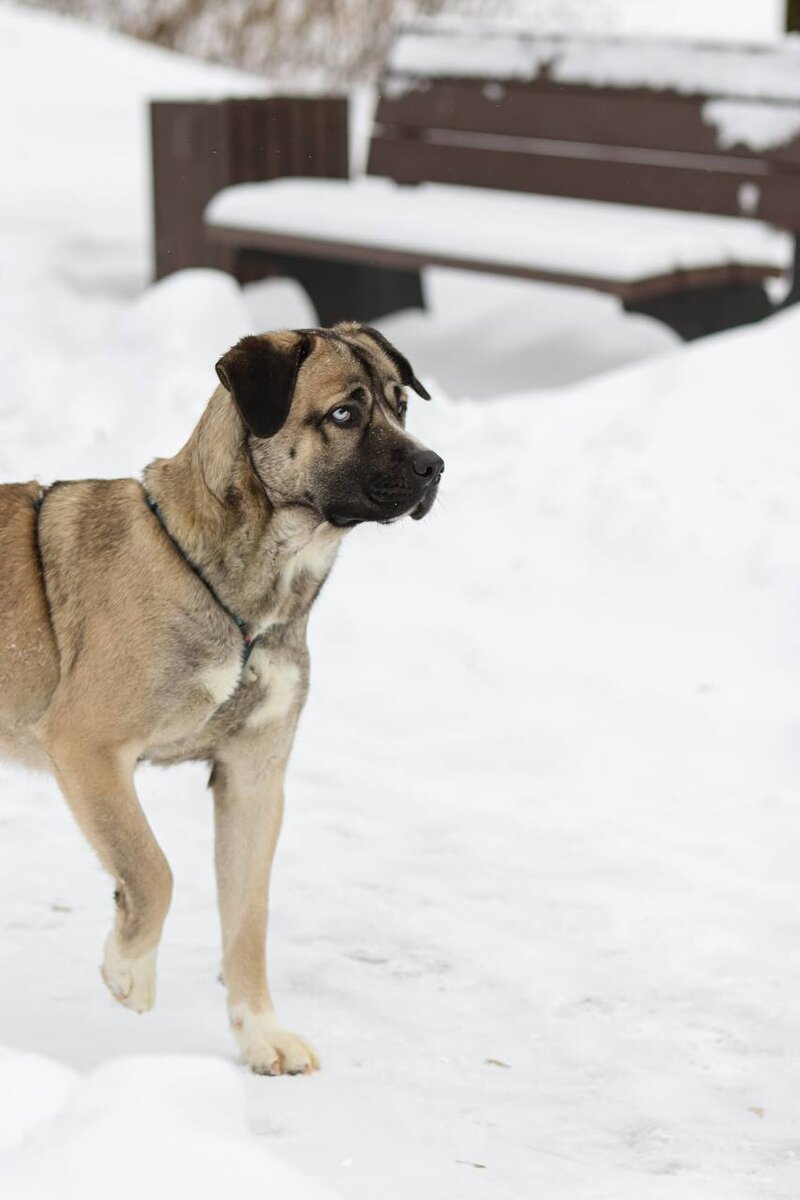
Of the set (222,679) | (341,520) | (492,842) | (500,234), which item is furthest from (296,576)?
(500,234)

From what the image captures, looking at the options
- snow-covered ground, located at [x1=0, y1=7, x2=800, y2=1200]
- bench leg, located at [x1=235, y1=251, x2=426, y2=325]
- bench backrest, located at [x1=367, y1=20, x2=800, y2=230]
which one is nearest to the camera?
snow-covered ground, located at [x1=0, y1=7, x2=800, y2=1200]

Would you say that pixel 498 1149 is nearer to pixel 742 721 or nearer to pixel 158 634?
pixel 158 634

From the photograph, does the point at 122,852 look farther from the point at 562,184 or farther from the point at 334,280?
the point at 334,280

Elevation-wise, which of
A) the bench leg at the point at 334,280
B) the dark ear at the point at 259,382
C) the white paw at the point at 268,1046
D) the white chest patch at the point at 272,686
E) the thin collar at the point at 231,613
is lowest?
the bench leg at the point at 334,280

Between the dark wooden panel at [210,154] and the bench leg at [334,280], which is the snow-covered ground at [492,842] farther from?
Answer: the bench leg at [334,280]

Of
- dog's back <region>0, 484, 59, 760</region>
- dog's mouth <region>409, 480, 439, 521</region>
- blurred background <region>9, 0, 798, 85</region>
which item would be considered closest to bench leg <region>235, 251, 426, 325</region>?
dog's back <region>0, 484, 59, 760</region>

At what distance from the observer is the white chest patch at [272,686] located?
3.69 m

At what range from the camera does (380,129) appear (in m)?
10.3

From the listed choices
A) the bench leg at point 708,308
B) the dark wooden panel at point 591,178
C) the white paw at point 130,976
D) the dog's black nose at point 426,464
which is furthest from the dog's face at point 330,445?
the dark wooden panel at point 591,178

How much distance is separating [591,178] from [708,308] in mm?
1081

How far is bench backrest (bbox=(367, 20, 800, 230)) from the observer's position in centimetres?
862

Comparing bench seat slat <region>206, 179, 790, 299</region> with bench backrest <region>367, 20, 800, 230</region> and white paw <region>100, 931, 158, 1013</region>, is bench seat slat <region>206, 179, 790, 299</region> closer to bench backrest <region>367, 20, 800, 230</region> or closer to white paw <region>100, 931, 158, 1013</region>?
bench backrest <region>367, 20, 800, 230</region>

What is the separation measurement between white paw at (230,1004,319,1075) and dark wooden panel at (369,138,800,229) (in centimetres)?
580

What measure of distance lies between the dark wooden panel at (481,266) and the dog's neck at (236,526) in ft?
15.3
